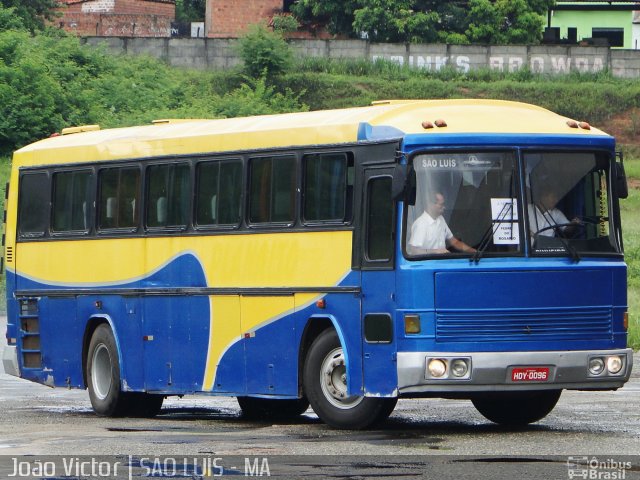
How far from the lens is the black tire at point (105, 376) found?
1933 centimetres

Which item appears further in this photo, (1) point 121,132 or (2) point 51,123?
(2) point 51,123

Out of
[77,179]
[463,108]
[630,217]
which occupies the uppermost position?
[463,108]

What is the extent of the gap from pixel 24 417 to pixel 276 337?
10.4 ft

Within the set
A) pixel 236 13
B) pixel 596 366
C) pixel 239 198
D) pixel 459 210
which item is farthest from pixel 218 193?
pixel 236 13

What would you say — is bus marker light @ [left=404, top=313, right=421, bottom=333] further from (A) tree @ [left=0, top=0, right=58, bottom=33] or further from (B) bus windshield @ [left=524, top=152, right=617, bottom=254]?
(A) tree @ [left=0, top=0, right=58, bottom=33]

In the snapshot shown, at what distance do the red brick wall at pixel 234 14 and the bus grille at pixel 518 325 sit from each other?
71135 mm

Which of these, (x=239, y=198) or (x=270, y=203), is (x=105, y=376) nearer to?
(x=239, y=198)

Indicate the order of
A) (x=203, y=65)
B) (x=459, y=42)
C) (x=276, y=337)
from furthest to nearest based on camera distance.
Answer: (x=459, y=42), (x=203, y=65), (x=276, y=337)

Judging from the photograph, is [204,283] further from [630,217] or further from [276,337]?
[630,217]

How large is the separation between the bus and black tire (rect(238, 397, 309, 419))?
0.02m

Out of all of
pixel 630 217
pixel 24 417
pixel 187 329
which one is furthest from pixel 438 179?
pixel 630 217

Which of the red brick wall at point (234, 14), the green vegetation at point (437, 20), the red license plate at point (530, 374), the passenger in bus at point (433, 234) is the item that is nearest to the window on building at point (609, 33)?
the green vegetation at point (437, 20)

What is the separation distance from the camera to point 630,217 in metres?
56.8

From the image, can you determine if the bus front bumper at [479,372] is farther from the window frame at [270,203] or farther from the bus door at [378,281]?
the window frame at [270,203]
